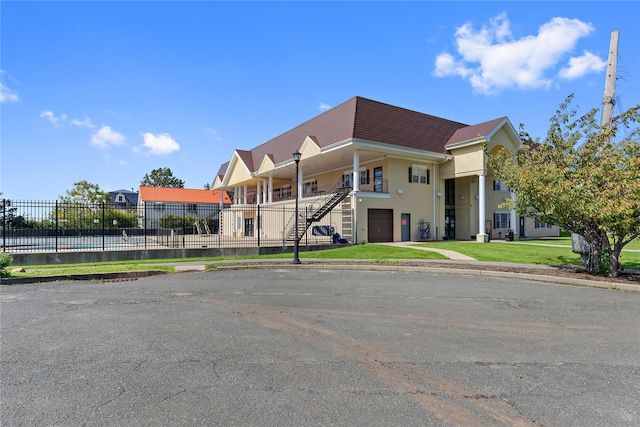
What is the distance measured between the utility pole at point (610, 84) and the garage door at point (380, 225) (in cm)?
1454

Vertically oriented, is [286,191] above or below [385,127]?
below

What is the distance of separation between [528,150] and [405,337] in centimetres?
1112

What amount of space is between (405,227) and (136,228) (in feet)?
93.7

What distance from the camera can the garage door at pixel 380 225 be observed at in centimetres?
2509

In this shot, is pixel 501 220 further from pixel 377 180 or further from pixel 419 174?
pixel 377 180

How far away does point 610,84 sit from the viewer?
1230cm

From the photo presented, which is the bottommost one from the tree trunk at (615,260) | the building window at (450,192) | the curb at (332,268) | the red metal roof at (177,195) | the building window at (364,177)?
the curb at (332,268)

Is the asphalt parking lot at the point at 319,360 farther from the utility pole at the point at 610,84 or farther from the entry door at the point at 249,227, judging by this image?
the entry door at the point at 249,227

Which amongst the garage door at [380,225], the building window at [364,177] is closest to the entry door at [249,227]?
the building window at [364,177]

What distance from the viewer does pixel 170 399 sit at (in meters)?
3.55

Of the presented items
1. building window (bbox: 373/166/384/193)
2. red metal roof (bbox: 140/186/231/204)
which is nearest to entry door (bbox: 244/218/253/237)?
building window (bbox: 373/166/384/193)

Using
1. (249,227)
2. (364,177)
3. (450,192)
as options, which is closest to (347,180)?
(364,177)

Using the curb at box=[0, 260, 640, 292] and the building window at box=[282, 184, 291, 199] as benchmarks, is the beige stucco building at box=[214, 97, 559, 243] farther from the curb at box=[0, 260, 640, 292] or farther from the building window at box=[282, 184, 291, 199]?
the curb at box=[0, 260, 640, 292]

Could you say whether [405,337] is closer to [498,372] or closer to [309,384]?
[498,372]
